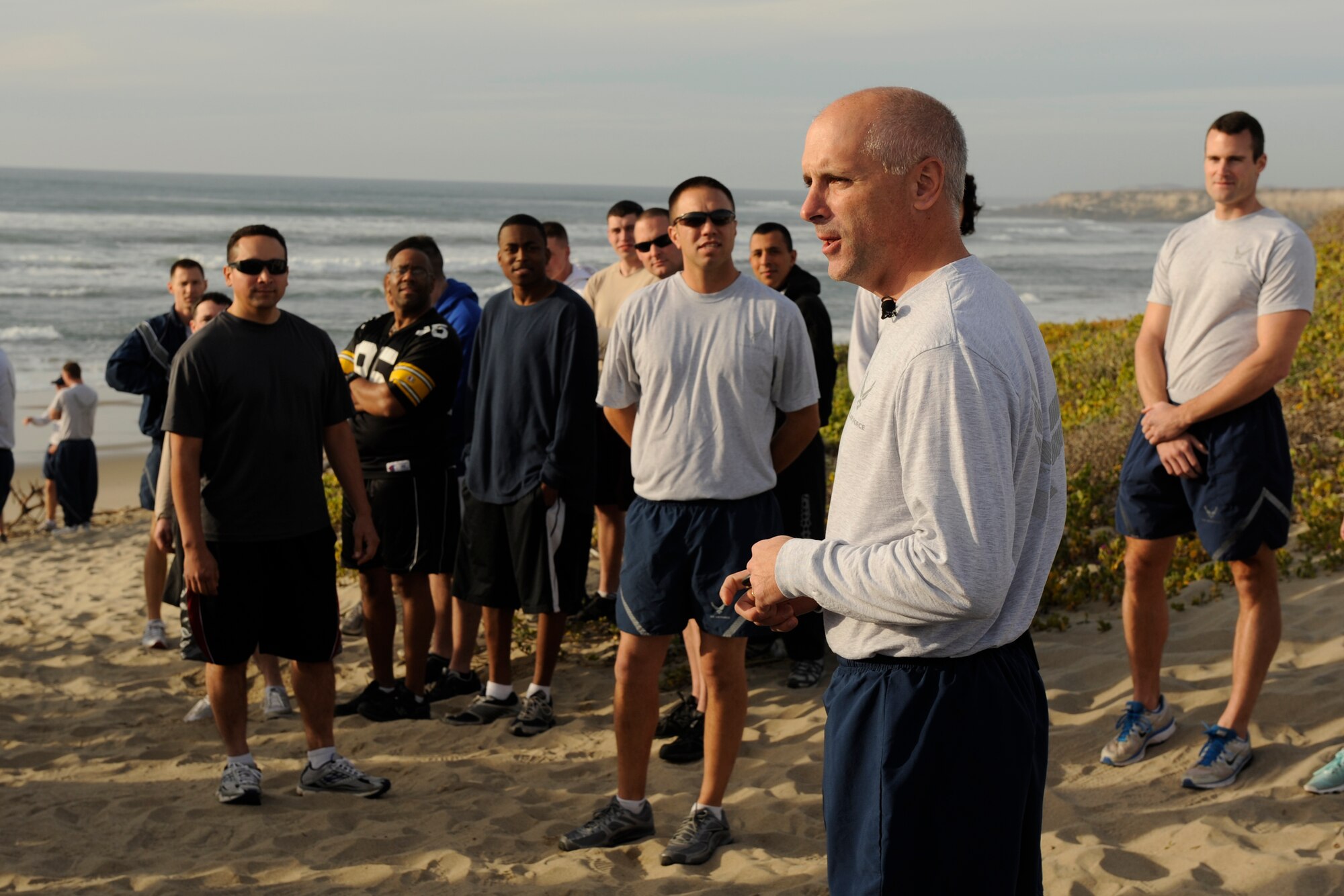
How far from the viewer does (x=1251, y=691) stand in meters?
4.31

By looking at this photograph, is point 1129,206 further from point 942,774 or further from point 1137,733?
point 942,774

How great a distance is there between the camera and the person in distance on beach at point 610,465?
672cm

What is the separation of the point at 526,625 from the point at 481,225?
5628 centimetres

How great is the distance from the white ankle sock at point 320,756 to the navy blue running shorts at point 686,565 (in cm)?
154

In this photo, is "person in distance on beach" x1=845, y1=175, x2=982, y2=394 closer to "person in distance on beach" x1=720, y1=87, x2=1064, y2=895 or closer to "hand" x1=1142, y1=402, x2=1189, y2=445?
"hand" x1=1142, y1=402, x2=1189, y2=445

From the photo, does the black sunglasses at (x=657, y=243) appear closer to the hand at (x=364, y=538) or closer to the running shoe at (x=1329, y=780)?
the hand at (x=364, y=538)

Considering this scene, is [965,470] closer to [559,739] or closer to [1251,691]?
[1251,691]

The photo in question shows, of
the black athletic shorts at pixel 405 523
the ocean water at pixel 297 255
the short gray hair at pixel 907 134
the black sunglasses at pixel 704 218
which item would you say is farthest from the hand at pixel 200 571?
the ocean water at pixel 297 255

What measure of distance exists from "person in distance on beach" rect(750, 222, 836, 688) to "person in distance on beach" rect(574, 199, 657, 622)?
744 millimetres

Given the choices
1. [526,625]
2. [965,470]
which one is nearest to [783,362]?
[965,470]

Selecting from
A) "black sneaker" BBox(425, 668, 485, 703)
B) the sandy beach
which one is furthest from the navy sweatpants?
"black sneaker" BBox(425, 668, 485, 703)

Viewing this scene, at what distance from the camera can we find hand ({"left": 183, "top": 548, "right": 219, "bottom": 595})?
4465 millimetres

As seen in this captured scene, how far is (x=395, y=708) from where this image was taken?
5.78m

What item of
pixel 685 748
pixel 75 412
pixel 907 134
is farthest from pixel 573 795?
pixel 75 412
